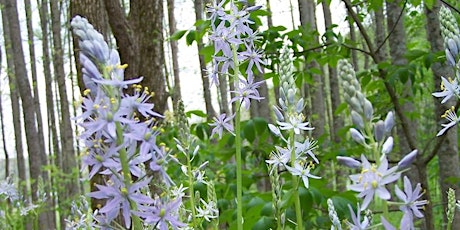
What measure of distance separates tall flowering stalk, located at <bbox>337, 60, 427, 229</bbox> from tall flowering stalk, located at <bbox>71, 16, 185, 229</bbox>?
16.5 inches

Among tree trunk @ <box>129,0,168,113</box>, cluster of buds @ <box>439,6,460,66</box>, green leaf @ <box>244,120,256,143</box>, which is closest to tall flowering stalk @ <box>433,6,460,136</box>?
cluster of buds @ <box>439,6,460,66</box>

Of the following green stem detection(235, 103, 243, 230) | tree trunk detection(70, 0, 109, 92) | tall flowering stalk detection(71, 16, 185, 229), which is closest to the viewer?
tall flowering stalk detection(71, 16, 185, 229)

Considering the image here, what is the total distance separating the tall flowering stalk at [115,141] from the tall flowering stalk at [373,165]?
42 cm

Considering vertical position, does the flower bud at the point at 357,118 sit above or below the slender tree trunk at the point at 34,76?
below

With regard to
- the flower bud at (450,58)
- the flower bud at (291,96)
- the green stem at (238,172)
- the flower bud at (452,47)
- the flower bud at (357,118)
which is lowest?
the green stem at (238,172)

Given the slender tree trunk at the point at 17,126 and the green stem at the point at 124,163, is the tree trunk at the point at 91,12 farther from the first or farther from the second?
the slender tree trunk at the point at 17,126

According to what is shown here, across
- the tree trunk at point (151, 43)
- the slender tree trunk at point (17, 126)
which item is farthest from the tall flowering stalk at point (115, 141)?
the slender tree trunk at point (17, 126)

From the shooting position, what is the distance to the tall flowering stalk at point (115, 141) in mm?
1283

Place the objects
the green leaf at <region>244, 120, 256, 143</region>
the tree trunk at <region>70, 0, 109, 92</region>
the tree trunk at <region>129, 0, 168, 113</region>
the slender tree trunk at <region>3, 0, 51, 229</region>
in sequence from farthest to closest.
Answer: the slender tree trunk at <region>3, 0, 51, 229</region>, the tree trunk at <region>129, 0, 168, 113</region>, the tree trunk at <region>70, 0, 109, 92</region>, the green leaf at <region>244, 120, 256, 143</region>

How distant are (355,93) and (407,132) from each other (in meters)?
3.33

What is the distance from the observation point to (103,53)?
53.4 inches

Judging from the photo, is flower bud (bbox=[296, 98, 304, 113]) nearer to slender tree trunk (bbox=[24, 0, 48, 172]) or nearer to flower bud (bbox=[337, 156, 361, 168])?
flower bud (bbox=[337, 156, 361, 168])

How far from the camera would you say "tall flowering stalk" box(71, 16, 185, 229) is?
1.28m

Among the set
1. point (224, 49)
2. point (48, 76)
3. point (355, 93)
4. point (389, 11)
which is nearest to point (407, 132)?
point (389, 11)
